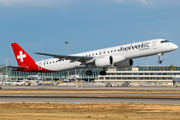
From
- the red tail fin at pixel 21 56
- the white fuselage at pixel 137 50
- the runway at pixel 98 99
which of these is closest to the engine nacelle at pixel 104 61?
the white fuselage at pixel 137 50

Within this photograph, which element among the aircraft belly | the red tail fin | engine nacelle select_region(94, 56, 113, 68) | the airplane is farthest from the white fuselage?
the red tail fin

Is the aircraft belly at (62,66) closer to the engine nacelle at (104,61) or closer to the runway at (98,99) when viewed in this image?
Result: the engine nacelle at (104,61)

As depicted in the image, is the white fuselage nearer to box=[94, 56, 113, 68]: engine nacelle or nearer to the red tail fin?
box=[94, 56, 113, 68]: engine nacelle

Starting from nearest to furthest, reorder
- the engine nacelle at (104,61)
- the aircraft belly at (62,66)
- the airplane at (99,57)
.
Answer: the airplane at (99,57) < the engine nacelle at (104,61) < the aircraft belly at (62,66)

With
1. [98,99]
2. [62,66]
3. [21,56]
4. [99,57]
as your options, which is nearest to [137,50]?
[99,57]

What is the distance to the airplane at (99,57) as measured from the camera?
163 ft

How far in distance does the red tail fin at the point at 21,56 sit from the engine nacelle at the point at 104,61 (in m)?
17.7

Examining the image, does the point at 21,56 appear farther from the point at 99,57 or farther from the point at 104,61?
the point at 104,61

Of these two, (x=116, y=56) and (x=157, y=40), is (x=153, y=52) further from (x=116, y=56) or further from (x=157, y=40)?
(x=116, y=56)

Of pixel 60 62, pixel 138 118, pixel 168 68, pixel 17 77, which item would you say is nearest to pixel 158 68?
pixel 168 68

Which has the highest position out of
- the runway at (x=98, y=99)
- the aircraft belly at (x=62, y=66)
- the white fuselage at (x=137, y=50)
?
the white fuselage at (x=137, y=50)

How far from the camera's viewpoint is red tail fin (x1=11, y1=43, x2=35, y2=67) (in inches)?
2549

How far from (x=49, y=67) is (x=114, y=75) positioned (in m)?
97.9

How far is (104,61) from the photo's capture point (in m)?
53.4
